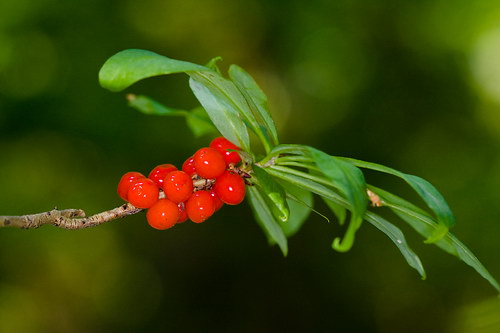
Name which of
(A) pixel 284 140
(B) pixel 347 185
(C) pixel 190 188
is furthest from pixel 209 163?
(A) pixel 284 140

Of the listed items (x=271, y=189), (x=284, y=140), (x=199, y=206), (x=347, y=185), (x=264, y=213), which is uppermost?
(x=347, y=185)

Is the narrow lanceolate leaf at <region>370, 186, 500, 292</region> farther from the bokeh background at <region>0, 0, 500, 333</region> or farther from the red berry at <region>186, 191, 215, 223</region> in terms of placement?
the bokeh background at <region>0, 0, 500, 333</region>

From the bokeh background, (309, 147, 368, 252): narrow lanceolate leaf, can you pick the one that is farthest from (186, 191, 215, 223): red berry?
the bokeh background

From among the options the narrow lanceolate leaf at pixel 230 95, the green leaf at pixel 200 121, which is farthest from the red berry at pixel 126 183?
the green leaf at pixel 200 121

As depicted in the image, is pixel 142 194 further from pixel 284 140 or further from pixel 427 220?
pixel 284 140

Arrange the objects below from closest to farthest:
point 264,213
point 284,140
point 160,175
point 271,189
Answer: point 271,189 → point 160,175 → point 264,213 → point 284,140

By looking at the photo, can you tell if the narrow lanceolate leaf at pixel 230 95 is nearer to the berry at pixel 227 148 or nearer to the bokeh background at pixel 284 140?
the berry at pixel 227 148
